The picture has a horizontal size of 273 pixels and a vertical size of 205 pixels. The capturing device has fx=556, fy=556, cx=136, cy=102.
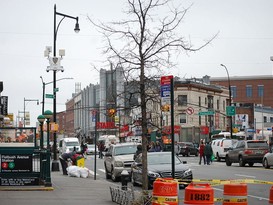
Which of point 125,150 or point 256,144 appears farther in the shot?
point 256,144

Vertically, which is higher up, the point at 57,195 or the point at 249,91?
the point at 249,91

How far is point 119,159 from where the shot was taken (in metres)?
26.7

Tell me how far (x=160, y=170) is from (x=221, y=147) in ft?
95.4

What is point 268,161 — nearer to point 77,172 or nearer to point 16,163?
point 77,172

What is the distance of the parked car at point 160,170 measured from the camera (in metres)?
21.2

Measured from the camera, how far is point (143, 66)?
49.2 ft

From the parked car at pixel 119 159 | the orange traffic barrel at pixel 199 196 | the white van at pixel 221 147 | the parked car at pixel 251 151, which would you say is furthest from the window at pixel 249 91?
the orange traffic barrel at pixel 199 196

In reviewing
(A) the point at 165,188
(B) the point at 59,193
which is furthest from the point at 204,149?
(A) the point at 165,188

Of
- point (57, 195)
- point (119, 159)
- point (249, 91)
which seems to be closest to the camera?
point (57, 195)

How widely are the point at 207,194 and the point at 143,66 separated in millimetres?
5730

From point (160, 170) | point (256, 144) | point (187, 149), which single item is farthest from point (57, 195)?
point (187, 149)

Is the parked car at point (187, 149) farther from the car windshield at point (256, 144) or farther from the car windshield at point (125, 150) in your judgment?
the car windshield at point (125, 150)

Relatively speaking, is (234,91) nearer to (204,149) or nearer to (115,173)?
(204,149)

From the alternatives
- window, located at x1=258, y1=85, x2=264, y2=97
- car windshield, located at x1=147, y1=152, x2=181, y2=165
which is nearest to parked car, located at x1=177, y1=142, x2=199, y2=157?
car windshield, located at x1=147, y1=152, x2=181, y2=165
